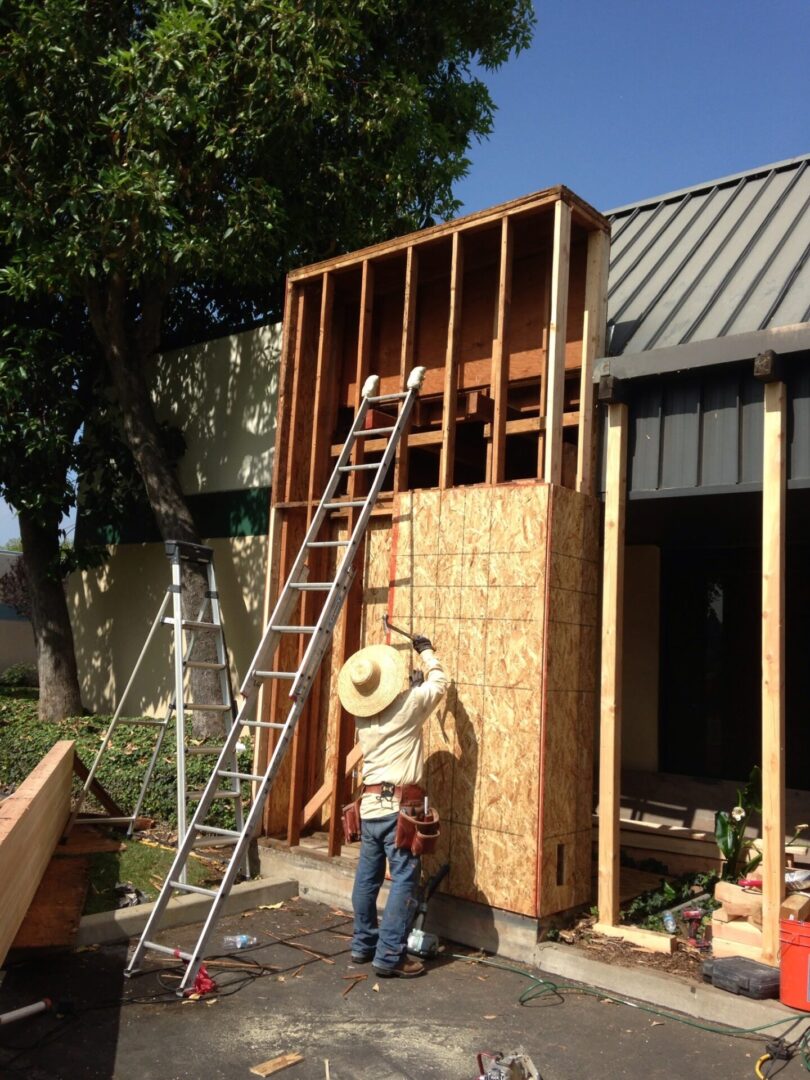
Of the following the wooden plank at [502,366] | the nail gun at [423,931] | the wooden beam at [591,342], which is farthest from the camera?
the wooden plank at [502,366]

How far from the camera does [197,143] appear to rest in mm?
10539

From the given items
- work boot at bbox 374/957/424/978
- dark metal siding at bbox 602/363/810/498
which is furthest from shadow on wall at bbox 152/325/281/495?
work boot at bbox 374/957/424/978

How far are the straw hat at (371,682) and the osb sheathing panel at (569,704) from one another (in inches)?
43.7

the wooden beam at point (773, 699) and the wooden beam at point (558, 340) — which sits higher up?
the wooden beam at point (558, 340)

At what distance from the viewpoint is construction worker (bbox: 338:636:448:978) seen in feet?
21.4

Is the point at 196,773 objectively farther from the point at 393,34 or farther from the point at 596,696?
the point at 393,34

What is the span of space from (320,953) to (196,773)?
140 inches

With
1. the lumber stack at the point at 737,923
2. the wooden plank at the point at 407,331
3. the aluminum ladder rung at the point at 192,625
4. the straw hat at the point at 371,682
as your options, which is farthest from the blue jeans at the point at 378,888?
the wooden plank at the point at 407,331

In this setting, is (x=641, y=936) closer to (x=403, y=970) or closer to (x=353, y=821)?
(x=403, y=970)

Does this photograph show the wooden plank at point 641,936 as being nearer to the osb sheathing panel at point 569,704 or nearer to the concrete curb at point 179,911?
the osb sheathing panel at point 569,704

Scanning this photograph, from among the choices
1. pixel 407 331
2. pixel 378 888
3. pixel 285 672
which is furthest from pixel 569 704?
pixel 407 331

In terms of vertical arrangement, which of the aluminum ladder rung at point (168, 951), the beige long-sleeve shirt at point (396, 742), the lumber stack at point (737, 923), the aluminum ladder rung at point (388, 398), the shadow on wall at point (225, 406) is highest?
the shadow on wall at point (225, 406)

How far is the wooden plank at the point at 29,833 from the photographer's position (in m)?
5.34

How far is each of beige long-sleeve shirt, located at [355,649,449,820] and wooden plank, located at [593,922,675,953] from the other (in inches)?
68.1
